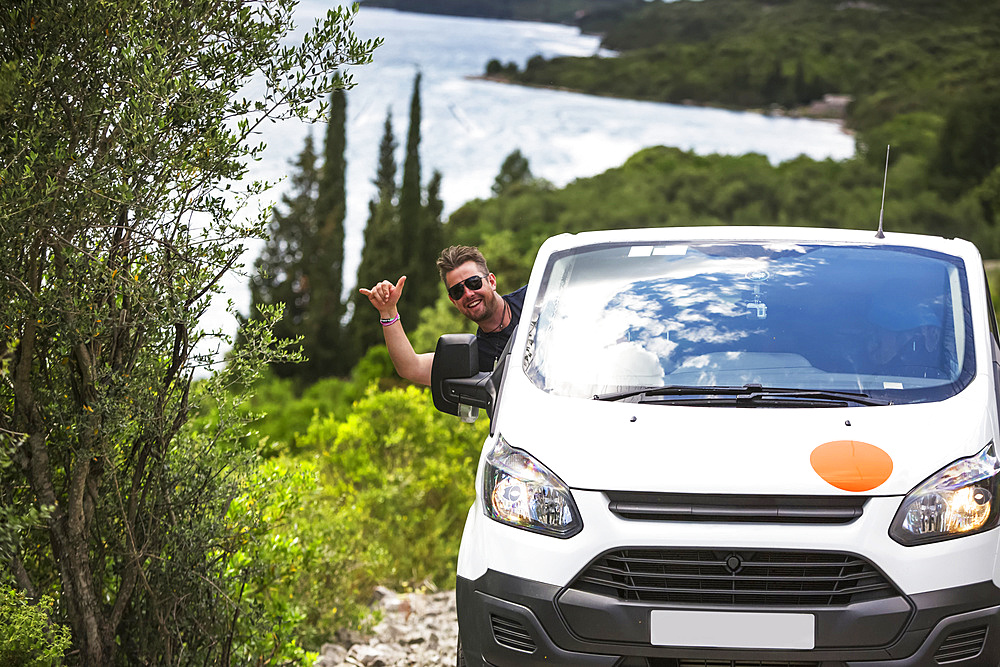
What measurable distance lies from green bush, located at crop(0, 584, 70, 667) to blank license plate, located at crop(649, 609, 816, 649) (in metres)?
2.15

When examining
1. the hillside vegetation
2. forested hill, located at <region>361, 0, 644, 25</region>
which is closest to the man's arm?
the hillside vegetation

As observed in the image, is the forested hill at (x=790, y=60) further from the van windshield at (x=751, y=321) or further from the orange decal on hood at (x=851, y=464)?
the orange decal on hood at (x=851, y=464)

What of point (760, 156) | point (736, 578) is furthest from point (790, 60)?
point (736, 578)

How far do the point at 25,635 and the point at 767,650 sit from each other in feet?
8.32

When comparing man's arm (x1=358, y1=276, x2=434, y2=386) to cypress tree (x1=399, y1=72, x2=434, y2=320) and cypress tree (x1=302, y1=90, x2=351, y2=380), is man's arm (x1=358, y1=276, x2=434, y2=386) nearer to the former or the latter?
cypress tree (x1=399, y1=72, x2=434, y2=320)

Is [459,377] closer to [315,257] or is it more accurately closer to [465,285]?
[465,285]

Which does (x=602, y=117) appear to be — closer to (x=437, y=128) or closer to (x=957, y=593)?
(x=437, y=128)

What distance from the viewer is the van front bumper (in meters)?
3.25

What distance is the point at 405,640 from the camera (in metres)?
7.07

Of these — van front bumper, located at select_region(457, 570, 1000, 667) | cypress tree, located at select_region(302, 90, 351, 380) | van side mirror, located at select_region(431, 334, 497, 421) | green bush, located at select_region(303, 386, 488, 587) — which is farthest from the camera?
cypress tree, located at select_region(302, 90, 351, 380)

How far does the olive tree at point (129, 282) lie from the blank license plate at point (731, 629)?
2.06 metres

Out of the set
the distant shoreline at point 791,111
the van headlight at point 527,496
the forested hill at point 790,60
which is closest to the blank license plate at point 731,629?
the van headlight at point 527,496

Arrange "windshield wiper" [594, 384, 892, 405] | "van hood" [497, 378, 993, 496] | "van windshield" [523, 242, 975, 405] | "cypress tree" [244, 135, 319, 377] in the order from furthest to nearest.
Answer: "cypress tree" [244, 135, 319, 377] < "van windshield" [523, 242, 975, 405] < "windshield wiper" [594, 384, 892, 405] < "van hood" [497, 378, 993, 496]

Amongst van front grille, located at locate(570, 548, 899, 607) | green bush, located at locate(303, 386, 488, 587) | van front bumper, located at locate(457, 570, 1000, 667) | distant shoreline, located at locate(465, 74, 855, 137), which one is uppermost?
van front grille, located at locate(570, 548, 899, 607)
